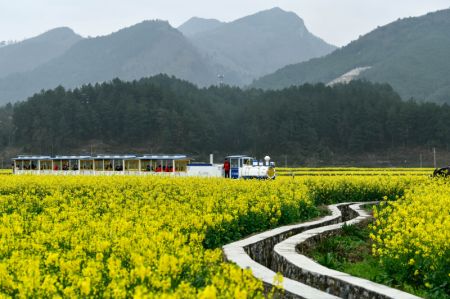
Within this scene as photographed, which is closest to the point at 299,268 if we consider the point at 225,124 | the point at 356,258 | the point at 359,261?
the point at 359,261

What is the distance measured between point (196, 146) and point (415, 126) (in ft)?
163

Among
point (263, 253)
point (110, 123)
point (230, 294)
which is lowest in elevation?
point (263, 253)

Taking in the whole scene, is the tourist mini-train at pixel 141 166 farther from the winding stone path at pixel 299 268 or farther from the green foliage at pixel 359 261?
the winding stone path at pixel 299 268

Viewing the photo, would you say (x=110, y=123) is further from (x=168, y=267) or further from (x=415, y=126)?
(x=168, y=267)

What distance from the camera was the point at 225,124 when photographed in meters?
157

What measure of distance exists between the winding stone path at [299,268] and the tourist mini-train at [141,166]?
29.8 meters

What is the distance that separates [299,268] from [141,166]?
43705 millimetres

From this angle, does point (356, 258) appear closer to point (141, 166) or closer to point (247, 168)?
point (247, 168)

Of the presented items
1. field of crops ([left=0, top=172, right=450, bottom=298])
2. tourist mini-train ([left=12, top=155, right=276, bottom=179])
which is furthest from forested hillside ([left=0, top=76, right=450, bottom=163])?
field of crops ([left=0, top=172, right=450, bottom=298])

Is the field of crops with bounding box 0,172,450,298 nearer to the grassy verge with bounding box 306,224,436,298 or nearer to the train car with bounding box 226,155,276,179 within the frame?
the grassy verge with bounding box 306,224,436,298

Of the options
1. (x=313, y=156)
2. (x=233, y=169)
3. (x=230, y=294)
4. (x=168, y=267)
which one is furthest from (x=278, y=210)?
(x=313, y=156)

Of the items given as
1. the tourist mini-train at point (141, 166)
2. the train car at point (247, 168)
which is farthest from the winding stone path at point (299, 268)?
the tourist mini-train at point (141, 166)

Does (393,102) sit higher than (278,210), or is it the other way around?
(393,102)

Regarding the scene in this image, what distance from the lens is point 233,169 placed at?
4772cm
